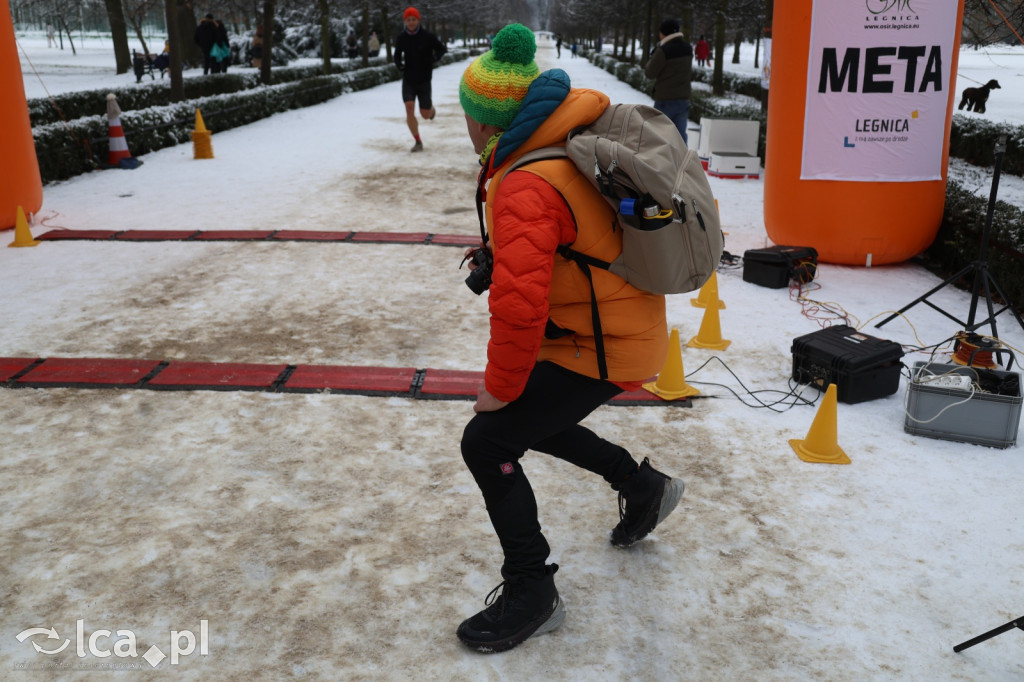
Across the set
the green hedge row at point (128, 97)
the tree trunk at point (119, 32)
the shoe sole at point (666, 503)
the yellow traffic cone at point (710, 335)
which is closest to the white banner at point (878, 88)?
the yellow traffic cone at point (710, 335)

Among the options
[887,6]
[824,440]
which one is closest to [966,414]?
[824,440]

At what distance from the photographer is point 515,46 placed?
8.26 ft

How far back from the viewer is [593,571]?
3.21m

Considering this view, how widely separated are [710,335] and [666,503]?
2549mm

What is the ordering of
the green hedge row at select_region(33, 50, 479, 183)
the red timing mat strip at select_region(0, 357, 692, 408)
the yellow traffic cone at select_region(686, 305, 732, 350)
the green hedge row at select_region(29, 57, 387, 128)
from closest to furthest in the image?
the red timing mat strip at select_region(0, 357, 692, 408) < the yellow traffic cone at select_region(686, 305, 732, 350) < the green hedge row at select_region(33, 50, 479, 183) < the green hedge row at select_region(29, 57, 387, 128)

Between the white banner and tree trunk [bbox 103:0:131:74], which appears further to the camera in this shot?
tree trunk [bbox 103:0:131:74]

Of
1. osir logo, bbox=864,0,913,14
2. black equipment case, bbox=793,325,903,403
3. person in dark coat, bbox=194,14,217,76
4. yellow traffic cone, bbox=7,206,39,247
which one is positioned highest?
person in dark coat, bbox=194,14,217,76

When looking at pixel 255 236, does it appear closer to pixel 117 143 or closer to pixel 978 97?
pixel 117 143

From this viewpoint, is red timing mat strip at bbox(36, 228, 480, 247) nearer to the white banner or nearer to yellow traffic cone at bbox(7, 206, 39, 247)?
yellow traffic cone at bbox(7, 206, 39, 247)

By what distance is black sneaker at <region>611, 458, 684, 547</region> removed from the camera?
10.4 ft

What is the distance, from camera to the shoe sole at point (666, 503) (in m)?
3.23

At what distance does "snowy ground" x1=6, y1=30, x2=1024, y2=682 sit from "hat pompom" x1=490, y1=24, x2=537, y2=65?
73.2 inches

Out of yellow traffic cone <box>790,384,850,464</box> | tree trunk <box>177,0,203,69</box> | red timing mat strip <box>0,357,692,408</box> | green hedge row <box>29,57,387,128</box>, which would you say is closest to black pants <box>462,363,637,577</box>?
yellow traffic cone <box>790,384,850,464</box>

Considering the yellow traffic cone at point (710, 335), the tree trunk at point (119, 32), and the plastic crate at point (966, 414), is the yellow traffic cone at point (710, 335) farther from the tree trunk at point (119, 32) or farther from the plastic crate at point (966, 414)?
the tree trunk at point (119, 32)
